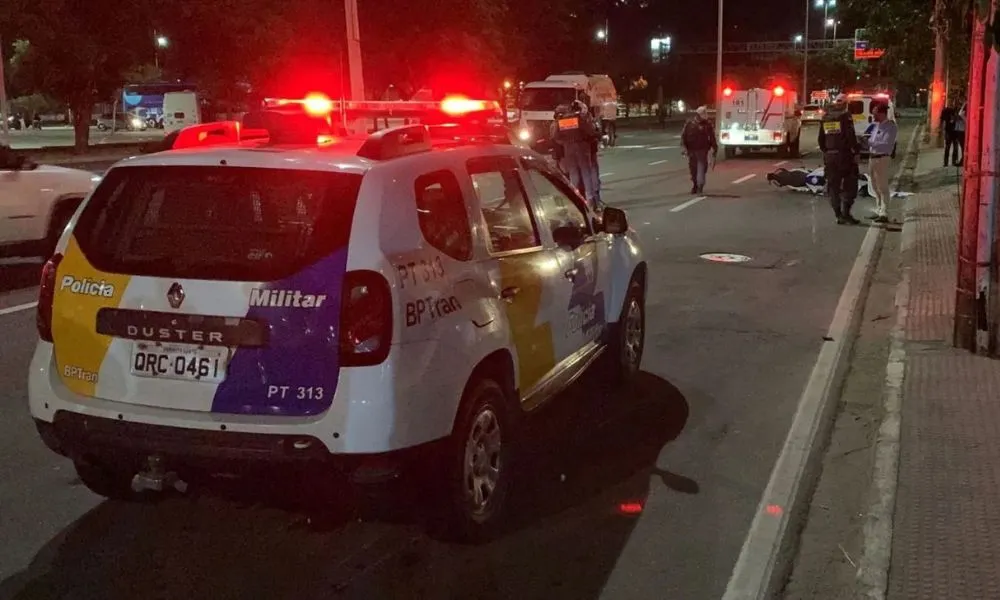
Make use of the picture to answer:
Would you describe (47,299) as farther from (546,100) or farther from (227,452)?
(546,100)

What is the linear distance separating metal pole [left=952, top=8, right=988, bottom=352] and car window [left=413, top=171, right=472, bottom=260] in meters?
4.69

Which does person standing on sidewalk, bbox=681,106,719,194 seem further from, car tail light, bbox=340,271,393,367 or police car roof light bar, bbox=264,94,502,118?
car tail light, bbox=340,271,393,367

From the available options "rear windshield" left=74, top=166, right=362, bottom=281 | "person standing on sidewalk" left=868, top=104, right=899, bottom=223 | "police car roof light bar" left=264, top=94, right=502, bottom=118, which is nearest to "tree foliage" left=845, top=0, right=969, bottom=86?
"person standing on sidewalk" left=868, top=104, right=899, bottom=223

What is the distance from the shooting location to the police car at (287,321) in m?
4.00

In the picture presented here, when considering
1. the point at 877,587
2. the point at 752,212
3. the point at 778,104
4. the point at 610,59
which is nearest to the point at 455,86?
the point at 778,104

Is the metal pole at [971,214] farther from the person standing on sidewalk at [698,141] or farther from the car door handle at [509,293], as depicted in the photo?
the person standing on sidewalk at [698,141]

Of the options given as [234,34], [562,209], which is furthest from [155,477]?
[234,34]

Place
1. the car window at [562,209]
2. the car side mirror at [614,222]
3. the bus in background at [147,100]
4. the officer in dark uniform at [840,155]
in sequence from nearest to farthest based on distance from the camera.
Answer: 1. the car window at [562,209]
2. the car side mirror at [614,222]
3. the officer in dark uniform at [840,155]
4. the bus in background at [147,100]

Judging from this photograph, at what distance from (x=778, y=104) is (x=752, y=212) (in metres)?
15.2

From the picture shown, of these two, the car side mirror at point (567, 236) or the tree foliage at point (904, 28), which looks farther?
the tree foliage at point (904, 28)

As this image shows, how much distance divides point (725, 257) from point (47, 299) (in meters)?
10.0

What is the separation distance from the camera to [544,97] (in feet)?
121

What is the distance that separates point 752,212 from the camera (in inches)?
722

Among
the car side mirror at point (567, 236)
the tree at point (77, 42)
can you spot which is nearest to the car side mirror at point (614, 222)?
the car side mirror at point (567, 236)
